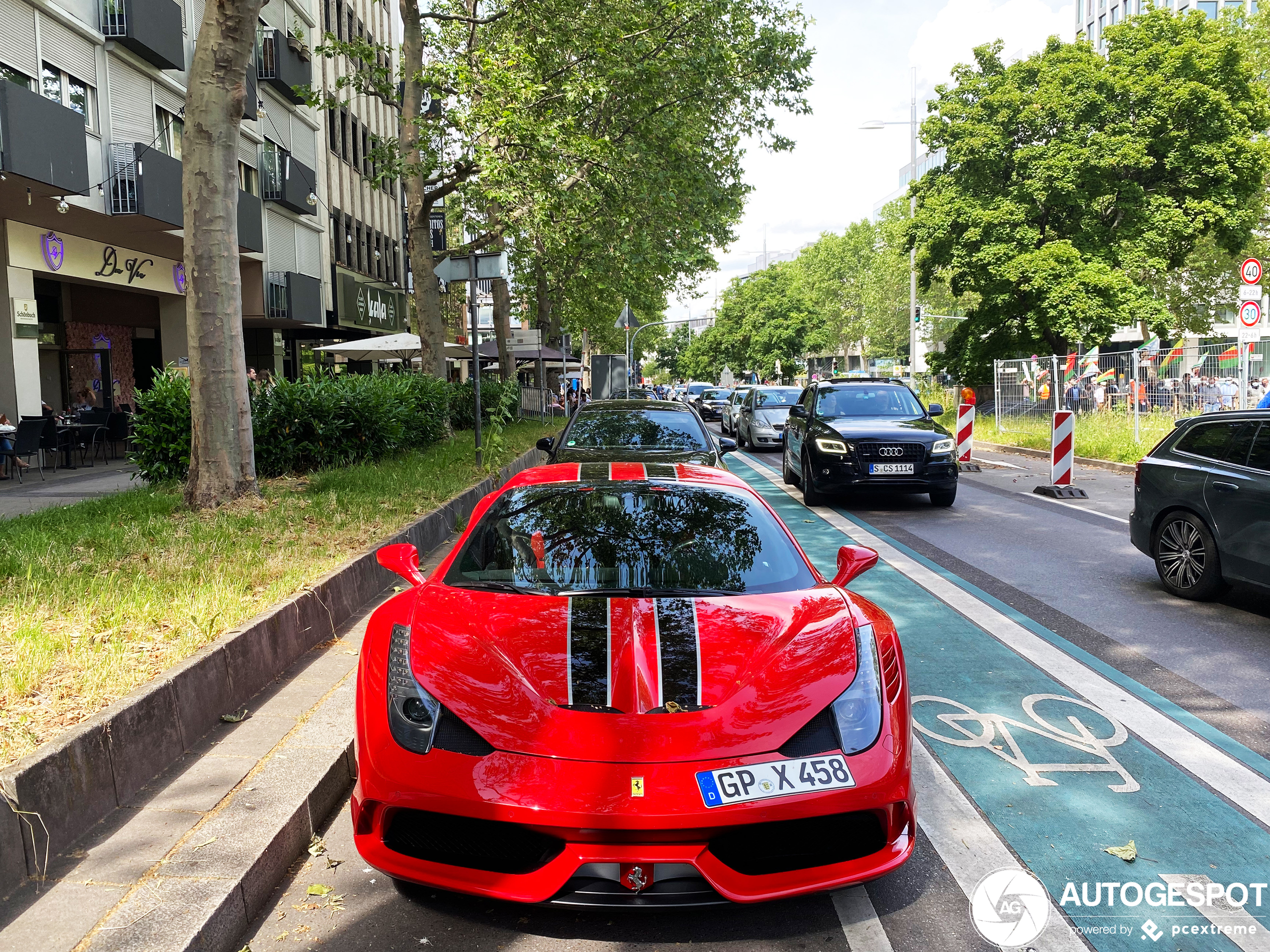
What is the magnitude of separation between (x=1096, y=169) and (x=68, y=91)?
27.5 meters

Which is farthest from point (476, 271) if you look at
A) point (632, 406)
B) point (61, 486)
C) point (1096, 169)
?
point (1096, 169)

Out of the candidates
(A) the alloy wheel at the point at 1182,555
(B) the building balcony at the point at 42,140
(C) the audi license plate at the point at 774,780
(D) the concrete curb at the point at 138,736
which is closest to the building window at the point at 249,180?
(B) the building balcony at the point at 42,140

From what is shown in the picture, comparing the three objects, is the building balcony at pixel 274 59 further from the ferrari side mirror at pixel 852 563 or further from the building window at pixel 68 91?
the ferrari side mirror at pixel 852 563

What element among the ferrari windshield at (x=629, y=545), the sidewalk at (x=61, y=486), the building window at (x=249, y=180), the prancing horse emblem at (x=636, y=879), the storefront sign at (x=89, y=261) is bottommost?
the prancing horse emblem at (x=636, y=879)

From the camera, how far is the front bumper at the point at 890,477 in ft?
39.5

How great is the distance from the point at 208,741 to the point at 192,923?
160 centimetres

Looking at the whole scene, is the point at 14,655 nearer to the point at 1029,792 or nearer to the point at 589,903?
the point at 589,903

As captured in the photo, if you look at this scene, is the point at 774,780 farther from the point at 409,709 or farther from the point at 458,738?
the point at 409,709

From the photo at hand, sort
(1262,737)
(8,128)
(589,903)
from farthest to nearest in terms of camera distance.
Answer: (8,128), (1262,737), (589,903)

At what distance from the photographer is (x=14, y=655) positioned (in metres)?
4.20

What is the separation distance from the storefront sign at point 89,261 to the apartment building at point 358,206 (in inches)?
441

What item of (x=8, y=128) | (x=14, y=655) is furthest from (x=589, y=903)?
(x=8, y=128)

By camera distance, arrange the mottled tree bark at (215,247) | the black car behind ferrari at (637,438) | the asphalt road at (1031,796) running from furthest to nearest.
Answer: the mottled tree bark at (215,247) → the black car behind ferrari at (637,438) → the asphalt road at (1031,796)

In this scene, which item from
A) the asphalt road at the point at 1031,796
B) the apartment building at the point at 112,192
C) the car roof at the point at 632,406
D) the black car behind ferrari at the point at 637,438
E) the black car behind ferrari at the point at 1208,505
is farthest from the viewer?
the apartment building at the point at 112,192
